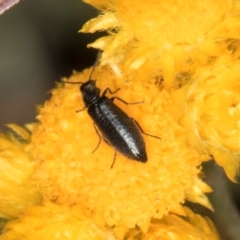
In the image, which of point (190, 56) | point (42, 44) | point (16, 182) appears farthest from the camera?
point (42, 44)

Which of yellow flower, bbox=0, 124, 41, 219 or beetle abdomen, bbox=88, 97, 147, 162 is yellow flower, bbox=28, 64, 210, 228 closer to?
beetle abdomen, bbox=88, 97, 147, 162

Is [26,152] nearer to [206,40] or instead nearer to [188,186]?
[188,186]

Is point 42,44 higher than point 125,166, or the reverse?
point 42,44

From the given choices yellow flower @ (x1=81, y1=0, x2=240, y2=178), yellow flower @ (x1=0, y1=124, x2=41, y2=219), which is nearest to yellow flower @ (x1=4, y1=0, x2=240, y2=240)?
yellow flower @ (x1=81, y1=0, x2=240, y2=178)

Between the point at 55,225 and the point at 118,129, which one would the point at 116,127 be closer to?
the point at 118,129

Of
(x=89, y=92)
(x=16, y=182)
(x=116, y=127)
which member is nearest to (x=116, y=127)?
(x=116, y=127)

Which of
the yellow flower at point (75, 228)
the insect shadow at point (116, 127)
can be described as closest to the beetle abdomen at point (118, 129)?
the insect shadow at point (116, 127)

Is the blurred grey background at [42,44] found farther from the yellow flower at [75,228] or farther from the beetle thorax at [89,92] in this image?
the yellow flower at [75,228]
